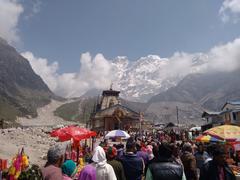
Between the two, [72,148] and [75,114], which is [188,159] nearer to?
[72,148]

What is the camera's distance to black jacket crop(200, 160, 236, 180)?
5.11 metres

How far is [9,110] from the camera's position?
14150 cm

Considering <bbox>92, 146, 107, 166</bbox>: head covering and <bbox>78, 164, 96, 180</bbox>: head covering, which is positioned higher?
<bbox>92, 146, 107, 166</bbox>: head covering

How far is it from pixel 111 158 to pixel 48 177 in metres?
2.19

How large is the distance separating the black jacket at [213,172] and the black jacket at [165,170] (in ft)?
2.85

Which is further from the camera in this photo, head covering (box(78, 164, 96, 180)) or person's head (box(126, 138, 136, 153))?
person's head (box(126, 138, 136, 153))

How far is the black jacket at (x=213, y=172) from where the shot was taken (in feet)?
16.8

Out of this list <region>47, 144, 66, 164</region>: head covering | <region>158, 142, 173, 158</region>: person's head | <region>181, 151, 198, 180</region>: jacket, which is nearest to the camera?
<region>47, 144, 66, 164</region>: head covering

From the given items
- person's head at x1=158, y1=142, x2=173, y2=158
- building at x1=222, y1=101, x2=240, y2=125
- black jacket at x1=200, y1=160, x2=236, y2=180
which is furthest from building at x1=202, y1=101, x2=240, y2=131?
person's head at x1=158, y1=142, x2=173, y2=158

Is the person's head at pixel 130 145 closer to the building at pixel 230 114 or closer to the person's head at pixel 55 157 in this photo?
the person's head at pixel 55 157

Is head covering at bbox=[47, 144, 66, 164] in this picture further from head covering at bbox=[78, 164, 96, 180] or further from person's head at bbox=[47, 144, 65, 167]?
head covering at bbox=[78, 164, 96, 180]

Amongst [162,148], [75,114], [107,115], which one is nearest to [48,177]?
[162,148]

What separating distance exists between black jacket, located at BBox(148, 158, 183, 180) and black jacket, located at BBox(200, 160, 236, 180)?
2.85ft

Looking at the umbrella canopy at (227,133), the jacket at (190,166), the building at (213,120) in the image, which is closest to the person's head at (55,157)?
the jacket at (190,166)
